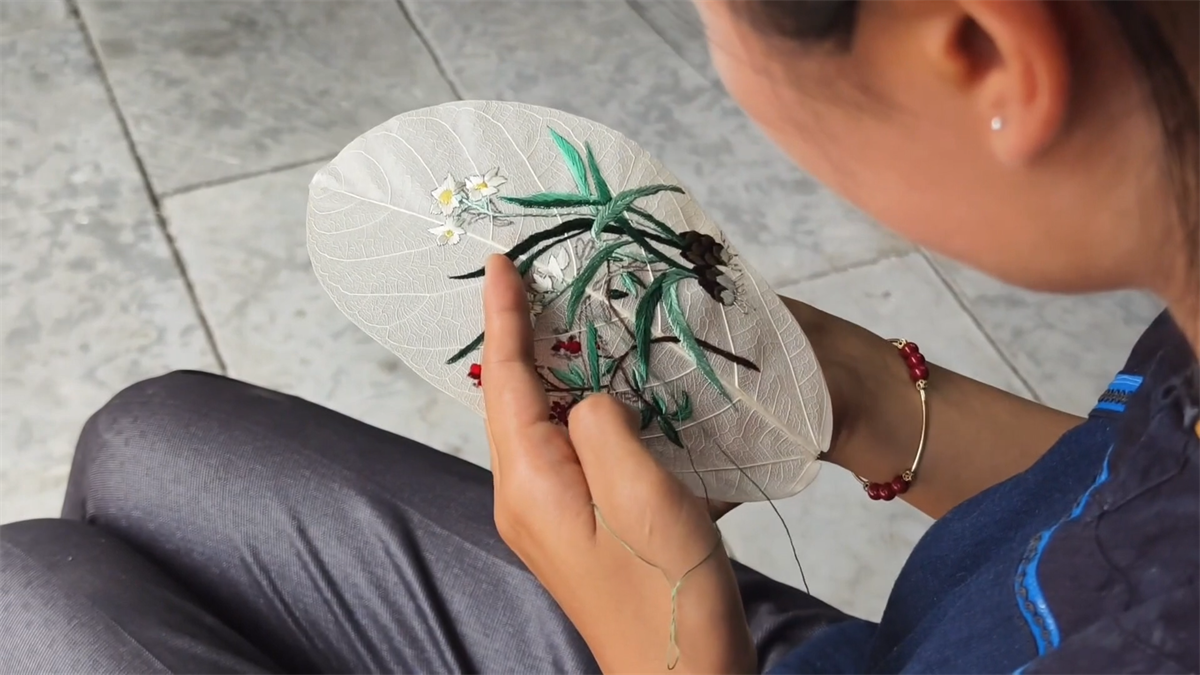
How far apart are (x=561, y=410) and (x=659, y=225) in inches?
4.2

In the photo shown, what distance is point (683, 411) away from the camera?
0.49 m

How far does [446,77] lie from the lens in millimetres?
1265

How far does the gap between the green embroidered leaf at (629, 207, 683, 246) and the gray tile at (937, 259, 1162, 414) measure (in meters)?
0.66

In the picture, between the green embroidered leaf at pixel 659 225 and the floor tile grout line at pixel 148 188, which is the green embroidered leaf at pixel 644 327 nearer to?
the green embroidered leaf at pixel 659 225

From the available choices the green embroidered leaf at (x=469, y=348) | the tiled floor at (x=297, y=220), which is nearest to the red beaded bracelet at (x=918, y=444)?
the green embroidered leaf at (x=469, y=348)

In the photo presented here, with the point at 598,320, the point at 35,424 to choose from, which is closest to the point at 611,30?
the point at 35,424

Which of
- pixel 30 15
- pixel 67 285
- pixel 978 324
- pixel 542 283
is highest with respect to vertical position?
pixel 542 283

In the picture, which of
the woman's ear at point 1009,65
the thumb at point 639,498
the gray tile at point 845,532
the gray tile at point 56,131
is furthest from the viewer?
the gray tile at point 56,131

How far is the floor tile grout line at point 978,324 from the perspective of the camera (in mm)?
1033

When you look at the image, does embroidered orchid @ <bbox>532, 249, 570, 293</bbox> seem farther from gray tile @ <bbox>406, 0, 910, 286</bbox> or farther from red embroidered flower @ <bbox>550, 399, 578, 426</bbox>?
gray tile @ <bbox>406, 0, 910, 286</bbox>

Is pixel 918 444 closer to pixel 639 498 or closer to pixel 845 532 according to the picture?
pixel 639 498

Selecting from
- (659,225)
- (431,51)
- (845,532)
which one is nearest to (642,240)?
(659,225)

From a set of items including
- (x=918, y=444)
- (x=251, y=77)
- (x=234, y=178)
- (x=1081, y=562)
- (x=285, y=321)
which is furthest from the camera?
(x=251, y=77)

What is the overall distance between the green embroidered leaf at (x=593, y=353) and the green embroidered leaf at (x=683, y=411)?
40mm
